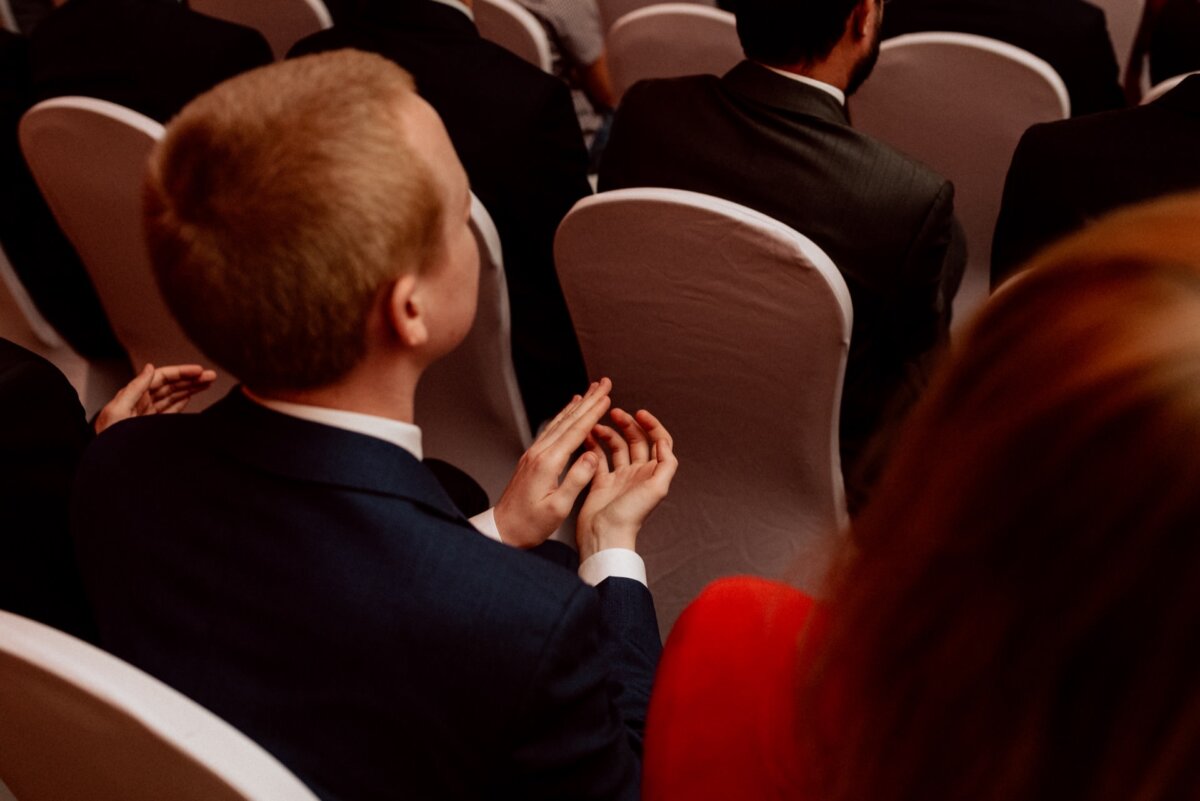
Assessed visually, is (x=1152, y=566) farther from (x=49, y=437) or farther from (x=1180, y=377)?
(x=49, y=437)

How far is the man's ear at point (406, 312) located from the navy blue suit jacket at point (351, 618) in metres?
0.11

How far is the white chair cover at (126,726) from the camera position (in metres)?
0.74

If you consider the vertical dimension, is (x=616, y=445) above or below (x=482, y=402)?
above

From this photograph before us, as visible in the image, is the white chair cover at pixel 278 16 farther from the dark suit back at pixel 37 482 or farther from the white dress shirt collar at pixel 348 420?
the white dress shirt collar at pixel 348 420

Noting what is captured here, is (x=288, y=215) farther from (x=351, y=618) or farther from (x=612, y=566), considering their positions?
(x=612, y=566)

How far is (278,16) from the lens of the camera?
2.85 m

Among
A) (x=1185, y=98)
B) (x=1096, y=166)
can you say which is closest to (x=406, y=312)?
(x=1096, y=166)

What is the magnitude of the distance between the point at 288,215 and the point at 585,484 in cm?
55

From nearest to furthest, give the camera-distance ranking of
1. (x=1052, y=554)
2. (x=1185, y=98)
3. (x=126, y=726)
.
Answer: (x=1052, y=554), (x=126, y=726), (x=1185, y=98)

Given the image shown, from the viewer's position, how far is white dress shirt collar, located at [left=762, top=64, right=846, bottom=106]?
1.76 meters

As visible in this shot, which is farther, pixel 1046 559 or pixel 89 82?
pixel 89 82

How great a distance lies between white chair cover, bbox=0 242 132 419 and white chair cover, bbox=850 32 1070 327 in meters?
1.81

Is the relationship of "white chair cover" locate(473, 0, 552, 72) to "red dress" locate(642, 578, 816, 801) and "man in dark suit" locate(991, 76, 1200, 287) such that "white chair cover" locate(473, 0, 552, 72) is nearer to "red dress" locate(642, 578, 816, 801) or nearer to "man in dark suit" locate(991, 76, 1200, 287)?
"man in dark suit" locate(991, 76, 1200, 287)

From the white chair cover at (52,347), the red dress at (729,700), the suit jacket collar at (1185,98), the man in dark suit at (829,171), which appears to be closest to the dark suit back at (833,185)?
the man in dark suit at (829,171)
